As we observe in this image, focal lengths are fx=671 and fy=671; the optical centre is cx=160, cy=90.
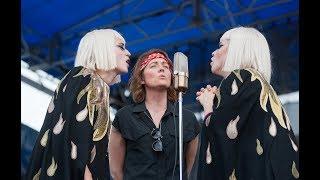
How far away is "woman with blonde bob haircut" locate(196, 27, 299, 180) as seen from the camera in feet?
9.94

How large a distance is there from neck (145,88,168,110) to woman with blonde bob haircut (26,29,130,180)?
0.62 meters

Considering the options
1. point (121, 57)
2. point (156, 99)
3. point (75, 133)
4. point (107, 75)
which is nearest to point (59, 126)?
point (75, 133)

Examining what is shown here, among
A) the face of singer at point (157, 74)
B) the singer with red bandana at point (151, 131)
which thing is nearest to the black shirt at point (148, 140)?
the singer with red bandana at point (151, 131)

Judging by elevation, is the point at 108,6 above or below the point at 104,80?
above

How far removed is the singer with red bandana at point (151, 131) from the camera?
12.2ft

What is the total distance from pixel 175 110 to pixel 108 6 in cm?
462

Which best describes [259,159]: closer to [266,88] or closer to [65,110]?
[266,88]

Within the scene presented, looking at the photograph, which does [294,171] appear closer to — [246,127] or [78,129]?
[246,127]

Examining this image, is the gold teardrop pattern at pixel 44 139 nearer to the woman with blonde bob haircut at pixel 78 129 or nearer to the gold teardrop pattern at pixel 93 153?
the woman with blonde bob haircut at pixel 78 129

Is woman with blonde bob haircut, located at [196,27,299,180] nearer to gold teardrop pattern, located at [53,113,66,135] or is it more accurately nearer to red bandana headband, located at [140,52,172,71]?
gold teardrop pattern, located at [53,113,66,135]

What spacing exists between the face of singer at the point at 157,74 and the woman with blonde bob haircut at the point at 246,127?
0.69 meters

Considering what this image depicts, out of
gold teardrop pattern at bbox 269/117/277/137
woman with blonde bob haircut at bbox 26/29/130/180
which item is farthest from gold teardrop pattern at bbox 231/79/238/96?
woman with blonde bob haircut at bbox 26/29/130/180
